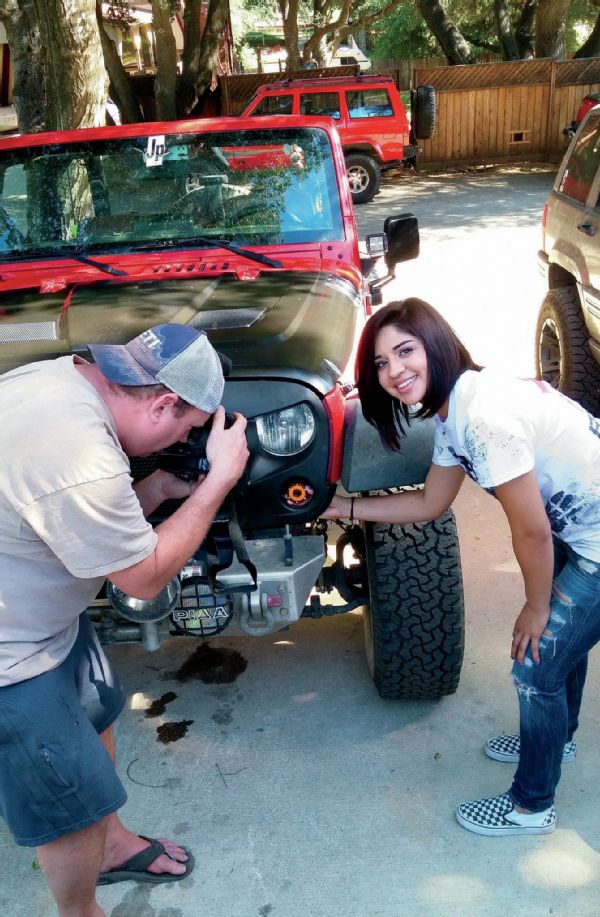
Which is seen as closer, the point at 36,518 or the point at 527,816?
the point at 36,518

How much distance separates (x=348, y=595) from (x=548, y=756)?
0.86 meters

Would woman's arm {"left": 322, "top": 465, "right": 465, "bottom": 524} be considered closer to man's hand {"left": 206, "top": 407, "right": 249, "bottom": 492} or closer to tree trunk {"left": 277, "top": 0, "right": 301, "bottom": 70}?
man's hand {"left": 206, "top": 407, "right": 249, "bottom": 492}

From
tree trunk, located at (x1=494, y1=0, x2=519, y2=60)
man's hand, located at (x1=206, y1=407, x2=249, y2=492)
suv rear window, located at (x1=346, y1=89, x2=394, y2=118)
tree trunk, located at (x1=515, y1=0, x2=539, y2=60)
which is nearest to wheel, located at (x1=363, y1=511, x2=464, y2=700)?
man's hand, located at (x1=206, y1=407, x2=249, y2=492)

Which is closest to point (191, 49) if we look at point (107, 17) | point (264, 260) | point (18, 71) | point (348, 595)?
point (107, 17)

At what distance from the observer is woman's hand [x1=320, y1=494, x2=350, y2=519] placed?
265cm

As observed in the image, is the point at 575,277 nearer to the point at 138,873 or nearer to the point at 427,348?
the point at 427,348

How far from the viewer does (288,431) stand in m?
2.53

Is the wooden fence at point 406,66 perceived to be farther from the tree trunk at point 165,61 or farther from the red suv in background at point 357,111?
the tree trunk at point 165,61

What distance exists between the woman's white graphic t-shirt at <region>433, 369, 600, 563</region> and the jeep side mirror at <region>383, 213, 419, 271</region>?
174 cm

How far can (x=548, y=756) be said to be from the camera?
8.17 feet

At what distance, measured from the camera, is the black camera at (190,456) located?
2.25m

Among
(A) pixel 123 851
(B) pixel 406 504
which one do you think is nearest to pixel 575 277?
(B) pixel 406 504

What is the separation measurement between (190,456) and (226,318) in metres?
0.71

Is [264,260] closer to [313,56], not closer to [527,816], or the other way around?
[527,816]
